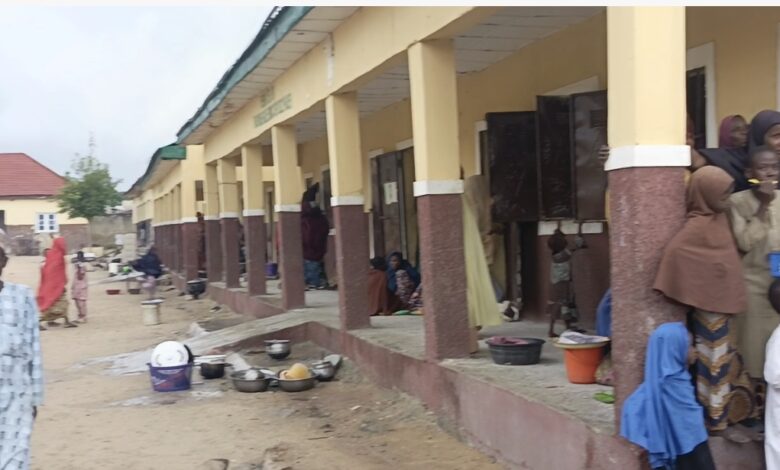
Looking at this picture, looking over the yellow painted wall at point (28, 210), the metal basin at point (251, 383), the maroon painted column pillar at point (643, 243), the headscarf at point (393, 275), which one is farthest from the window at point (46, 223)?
the maroon painted column pillar at point (643, 243)

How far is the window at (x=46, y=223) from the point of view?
5234 cm

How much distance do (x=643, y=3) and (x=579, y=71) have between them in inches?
147

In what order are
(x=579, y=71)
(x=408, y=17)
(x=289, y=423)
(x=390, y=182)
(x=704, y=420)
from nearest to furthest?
1. (x=704, y=420)
2. (x=408, y=17)
3. (x=289, y=423)
4. (x=579, y=71)
5. (x=390, y=182)

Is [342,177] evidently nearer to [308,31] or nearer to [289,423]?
[308,31]

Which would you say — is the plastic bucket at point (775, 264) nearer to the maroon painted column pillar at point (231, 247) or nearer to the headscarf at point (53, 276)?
the maroon painted column pillar at point (231, 247)

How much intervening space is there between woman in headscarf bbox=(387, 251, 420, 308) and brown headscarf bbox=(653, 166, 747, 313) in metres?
6.50

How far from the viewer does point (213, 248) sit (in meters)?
17.6

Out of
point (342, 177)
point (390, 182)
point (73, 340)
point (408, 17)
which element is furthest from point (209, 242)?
point (408, 17)

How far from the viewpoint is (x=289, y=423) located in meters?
7.08

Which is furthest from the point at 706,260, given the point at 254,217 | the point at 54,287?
the point at 54,287

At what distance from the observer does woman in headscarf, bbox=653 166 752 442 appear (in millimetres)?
3742

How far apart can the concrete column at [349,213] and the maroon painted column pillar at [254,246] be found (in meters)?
4.81

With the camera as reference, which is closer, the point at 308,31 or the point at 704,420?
the point at 704,420

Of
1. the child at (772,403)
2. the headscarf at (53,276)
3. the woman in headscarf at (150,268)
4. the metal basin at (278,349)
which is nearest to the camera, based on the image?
the child at (772,403)
